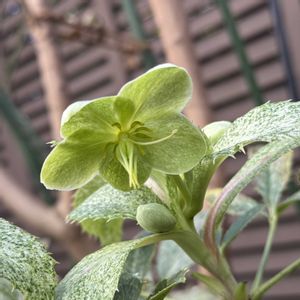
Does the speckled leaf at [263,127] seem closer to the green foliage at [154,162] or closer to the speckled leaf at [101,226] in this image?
the green foliage at [154,162]

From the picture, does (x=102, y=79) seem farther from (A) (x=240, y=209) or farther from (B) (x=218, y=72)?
(A) (x=240, y=209)

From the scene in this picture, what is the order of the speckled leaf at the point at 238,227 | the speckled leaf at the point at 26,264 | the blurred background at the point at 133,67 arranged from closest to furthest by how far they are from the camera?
1. the speckled leaf at the point at 26,264
2. the speckled leaf at the point at 238,227
3. the blurred background at the point at 133,67

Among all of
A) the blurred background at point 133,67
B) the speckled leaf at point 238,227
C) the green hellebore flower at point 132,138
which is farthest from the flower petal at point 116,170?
the blurred background at point 133,67

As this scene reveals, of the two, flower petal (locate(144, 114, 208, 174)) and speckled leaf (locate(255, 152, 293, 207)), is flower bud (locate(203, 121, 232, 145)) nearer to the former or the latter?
flower petal (locate(144, 114, 208, 174))

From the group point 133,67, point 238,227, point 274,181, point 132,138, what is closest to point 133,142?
point 132,138

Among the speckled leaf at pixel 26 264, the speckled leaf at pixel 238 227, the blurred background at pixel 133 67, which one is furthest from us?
the blurred background at pixel 133 67

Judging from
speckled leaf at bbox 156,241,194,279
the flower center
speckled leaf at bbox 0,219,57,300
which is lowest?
speckled leaf at bbox 156,241,194,279

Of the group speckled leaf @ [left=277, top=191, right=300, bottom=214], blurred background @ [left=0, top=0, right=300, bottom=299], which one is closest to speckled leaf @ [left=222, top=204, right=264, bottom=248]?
speckled leaf @ [left=277, top=191, right=300, bottom=214]
